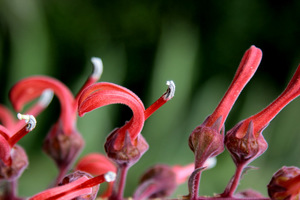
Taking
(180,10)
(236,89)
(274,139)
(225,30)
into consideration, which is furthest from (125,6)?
(236,89)

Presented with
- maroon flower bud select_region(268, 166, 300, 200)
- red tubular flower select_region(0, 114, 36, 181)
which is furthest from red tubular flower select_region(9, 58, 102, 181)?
maroon flower bud select_region(268, 166, 300, 200)

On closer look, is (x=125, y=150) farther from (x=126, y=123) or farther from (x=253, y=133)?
(x=253, y=133)

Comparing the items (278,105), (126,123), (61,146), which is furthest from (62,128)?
(278,105)

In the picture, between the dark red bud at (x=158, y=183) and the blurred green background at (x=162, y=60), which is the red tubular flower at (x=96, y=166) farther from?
the blurred green background at (x=162, y=60)

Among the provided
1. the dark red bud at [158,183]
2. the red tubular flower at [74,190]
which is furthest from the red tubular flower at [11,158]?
the dark red bud at [158,183]

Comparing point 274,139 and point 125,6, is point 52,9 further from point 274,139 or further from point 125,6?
point 274,139

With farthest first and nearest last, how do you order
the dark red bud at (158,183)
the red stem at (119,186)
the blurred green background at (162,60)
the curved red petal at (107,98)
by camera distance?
the blurred green background at (162,60) < the dark red bud at (158,183) < the red stem at (119,186) < the curved red petal at (107,98)
